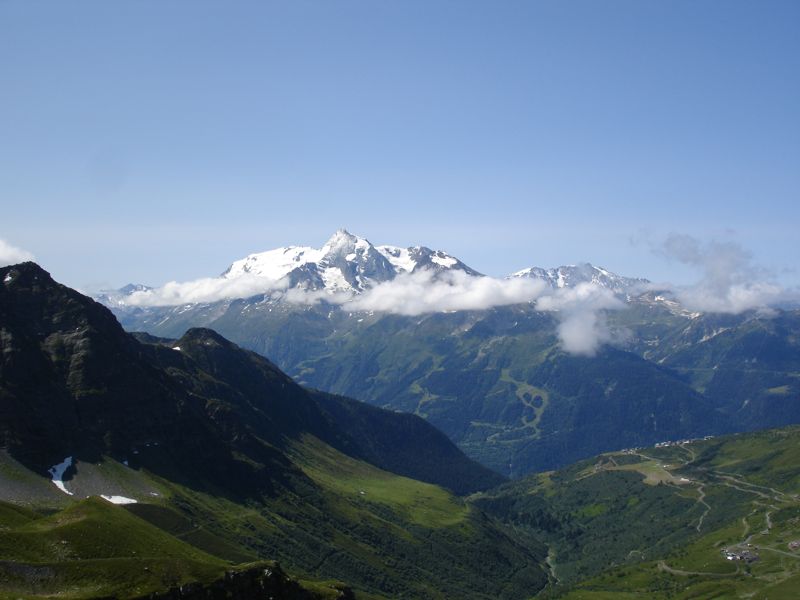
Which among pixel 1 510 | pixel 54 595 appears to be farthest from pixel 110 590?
pixel 1 510

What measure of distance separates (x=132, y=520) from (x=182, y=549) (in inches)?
586

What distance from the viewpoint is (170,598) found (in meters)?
139

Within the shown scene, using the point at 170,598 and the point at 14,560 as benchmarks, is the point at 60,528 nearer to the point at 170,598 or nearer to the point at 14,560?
the point at 14,560

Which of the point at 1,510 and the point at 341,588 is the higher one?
the point at 1,510

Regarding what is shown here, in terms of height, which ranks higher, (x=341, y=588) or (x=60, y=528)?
(x=60, y=528)

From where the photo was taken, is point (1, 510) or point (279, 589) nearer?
point (279, 589)

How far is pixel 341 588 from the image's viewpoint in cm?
18575

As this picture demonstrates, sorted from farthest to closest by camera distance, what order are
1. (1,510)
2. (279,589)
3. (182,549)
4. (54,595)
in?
(182,549), (1,510), (279,589), (54,595)

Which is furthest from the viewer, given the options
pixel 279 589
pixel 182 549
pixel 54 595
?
pixel 182 549

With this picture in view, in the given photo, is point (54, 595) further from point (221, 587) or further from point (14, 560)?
point (221, 587)

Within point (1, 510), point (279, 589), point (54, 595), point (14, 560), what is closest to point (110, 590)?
point (54, 595)

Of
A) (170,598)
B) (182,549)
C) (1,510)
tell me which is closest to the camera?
(170,598)

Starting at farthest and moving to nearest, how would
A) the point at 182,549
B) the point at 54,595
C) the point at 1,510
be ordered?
the point at 182,549
the point at 1,510
the point at 54,595

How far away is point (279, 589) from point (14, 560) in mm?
49902
